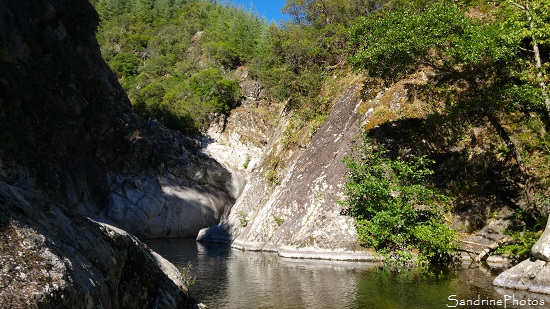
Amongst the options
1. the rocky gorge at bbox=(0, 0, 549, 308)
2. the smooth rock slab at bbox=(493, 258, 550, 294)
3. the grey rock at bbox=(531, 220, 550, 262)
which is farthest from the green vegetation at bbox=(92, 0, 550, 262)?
the grey rock at bbox=(531, 220, 550, 262)

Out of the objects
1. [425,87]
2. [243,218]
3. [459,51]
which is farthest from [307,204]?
[459,51]

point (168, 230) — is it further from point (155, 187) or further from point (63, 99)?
point (63, 99)

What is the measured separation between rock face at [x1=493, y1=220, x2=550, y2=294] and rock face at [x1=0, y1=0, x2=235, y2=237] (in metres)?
23.1

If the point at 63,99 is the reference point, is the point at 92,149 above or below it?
below

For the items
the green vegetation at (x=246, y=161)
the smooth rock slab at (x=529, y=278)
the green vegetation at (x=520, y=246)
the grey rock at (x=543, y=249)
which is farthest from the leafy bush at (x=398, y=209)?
the green vegetation at (x=246, y=161)

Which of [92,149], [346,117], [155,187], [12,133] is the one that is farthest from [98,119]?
[346,117]

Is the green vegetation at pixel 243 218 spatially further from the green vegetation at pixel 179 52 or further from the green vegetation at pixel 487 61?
the green vegetation at pixel 179 52

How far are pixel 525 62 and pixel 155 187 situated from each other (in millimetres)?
32206

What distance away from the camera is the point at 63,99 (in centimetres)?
3052

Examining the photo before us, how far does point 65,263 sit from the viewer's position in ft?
13.4

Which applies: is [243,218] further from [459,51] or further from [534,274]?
[534,274]

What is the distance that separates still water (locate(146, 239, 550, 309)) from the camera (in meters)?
11.5

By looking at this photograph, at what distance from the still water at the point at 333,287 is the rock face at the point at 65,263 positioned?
19.6 feet

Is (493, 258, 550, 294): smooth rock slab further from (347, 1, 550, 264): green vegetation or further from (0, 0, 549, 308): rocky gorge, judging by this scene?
(347, 1, 550, 264): green vegetation
